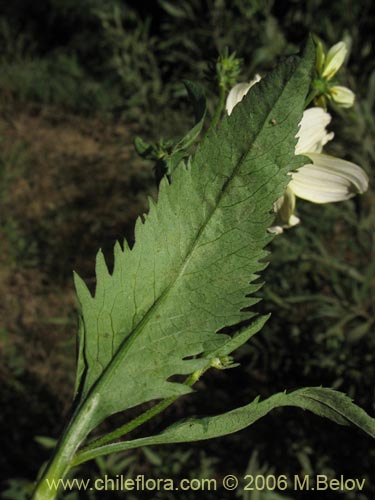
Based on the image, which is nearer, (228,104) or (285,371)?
(228,104)

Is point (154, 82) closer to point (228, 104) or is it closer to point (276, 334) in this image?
point (276, 334)

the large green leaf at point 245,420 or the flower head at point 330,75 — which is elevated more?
the flower head at point 330,75

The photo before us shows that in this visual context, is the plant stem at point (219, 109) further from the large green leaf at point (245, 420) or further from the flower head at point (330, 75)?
the large green leaf at point (245, 420)

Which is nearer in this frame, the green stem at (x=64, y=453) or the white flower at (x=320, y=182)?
the green stem at (x=64, y=453)

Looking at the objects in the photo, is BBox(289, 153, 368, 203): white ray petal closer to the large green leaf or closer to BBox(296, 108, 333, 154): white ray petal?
BBox(296, 108, 333, 154): white ray petal

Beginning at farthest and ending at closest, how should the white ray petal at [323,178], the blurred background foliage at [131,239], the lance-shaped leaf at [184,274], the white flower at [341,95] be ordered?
the blurred background foliage at [131,239] < the white flower at [341,95] < the white ray petal at [323,178] < the lance-shaped leaf at [184,274]

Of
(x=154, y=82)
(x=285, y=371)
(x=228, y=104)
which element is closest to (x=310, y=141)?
(x=228, y=104)

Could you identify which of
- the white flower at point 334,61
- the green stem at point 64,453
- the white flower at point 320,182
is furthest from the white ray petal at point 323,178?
the green stem at point 64,453

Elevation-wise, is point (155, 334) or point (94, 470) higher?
point (155, 334)
